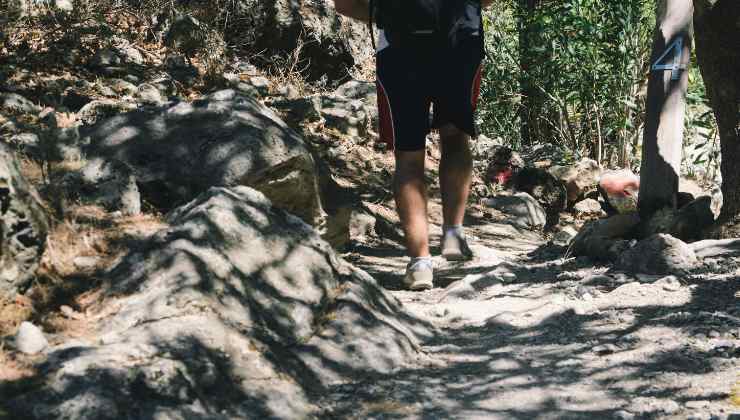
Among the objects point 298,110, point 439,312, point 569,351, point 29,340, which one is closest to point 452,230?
point 439,312

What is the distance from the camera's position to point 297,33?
9883 millimetres

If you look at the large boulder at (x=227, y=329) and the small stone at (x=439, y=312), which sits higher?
the large boulder at (x=227, y=329)

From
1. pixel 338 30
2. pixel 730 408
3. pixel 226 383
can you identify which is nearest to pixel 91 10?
pixel 338 30

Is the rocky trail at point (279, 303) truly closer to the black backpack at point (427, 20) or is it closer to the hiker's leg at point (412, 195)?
the hiker's leg at point (412, 195)

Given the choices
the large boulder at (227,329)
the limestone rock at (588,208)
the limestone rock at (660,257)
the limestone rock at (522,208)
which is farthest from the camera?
the limestone rock at (588,208)

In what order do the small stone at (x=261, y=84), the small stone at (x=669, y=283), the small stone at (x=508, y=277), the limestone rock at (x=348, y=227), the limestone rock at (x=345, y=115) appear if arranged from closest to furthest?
the small stone at (x=669, y=283)
the small stone at (x=508, y=277)
the limestone rock at (x=348, y=227)
the limestone rock at (x=345, y=115)
the small stone at (x=261, y=84)

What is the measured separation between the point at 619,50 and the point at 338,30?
379cm

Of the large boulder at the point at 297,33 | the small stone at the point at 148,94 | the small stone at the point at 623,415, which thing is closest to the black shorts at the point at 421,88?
the small stone at the point at 623,415

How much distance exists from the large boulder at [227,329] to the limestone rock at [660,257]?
1.32m

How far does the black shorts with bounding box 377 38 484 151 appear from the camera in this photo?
3.97 meters

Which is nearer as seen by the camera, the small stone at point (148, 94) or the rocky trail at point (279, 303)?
the rocky trail at point (279, 303)

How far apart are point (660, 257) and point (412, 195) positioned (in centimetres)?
127

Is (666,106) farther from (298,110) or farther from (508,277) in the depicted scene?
(298,110)

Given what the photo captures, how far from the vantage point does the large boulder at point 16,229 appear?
2422 millimetres
